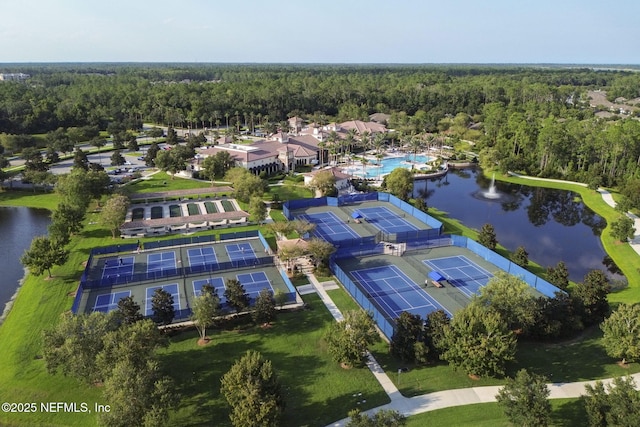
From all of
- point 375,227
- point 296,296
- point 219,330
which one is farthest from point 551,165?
point 219,330

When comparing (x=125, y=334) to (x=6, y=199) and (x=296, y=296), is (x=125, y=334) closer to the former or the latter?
(x=296, y=296)

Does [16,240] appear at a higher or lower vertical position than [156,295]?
lower

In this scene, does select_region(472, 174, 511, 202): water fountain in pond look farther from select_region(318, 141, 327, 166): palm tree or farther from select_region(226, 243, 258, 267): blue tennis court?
select_region(226, 243, 258, 267): blue tennis court

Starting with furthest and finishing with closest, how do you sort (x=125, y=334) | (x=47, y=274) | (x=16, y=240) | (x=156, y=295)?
(x=16, y=240), (x=47, y=274), (x=156, y=295), (x=125, y=334)

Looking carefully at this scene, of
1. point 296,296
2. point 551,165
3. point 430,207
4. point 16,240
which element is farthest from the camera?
point 551,165

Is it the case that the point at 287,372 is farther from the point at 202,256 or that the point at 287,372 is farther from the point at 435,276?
the point at 202,256

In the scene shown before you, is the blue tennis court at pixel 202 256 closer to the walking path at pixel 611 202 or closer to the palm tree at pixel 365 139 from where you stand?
the walking path at pixel 611 202

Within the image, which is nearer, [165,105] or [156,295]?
[156,295]
